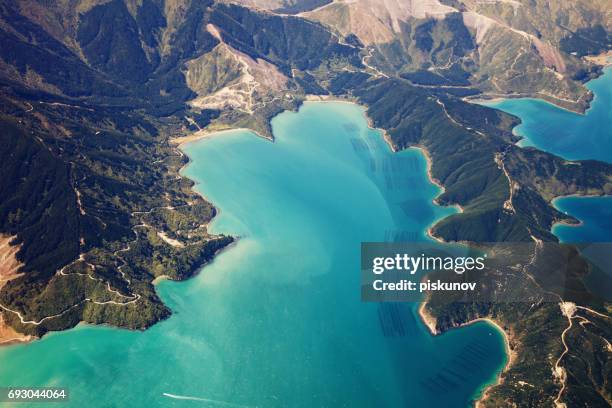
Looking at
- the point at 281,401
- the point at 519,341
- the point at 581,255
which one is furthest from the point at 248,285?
the point at 581,255

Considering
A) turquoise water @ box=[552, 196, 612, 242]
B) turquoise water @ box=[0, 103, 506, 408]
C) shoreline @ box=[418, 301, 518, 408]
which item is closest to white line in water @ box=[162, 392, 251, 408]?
turquoise water @ box=[0, 103, 506, 408]

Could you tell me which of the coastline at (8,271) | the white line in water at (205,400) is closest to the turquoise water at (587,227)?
the white line in water at (205,400)

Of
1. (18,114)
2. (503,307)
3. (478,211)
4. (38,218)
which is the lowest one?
(503,307)

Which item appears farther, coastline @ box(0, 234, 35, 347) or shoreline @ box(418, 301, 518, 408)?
coastline @ box(0, 234, 35, 347)

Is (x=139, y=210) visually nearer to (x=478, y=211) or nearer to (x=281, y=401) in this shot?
(x=281, y=401)

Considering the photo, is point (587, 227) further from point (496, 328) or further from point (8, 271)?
point (8, 271)

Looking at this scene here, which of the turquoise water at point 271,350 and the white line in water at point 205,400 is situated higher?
the turquoise water at point 271,350

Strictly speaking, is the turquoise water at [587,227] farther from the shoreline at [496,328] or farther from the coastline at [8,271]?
the coastline at [8,271]

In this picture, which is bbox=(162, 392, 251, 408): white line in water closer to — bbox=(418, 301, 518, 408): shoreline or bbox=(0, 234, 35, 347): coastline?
bbox=(0, 234, 35, 347): coastline
